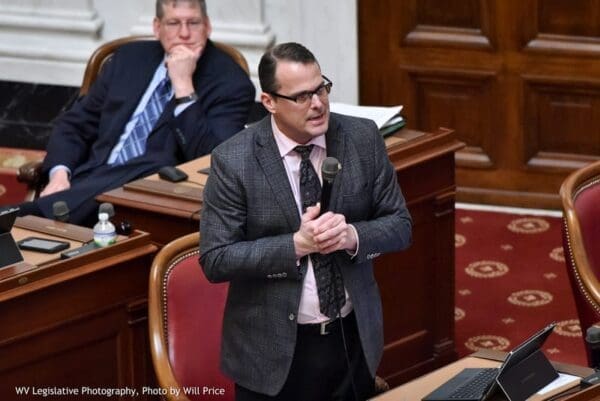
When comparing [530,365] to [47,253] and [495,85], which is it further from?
[495,85]

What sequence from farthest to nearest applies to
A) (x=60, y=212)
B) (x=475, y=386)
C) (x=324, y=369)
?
(x=60, y=212)
(x=324, y=369)
(x=475, y=386)

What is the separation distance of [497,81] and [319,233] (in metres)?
3.28

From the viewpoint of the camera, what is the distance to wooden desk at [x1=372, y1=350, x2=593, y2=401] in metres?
3.28

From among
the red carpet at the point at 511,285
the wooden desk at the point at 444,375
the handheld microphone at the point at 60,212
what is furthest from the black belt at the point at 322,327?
the red carpet at the point at 511,285

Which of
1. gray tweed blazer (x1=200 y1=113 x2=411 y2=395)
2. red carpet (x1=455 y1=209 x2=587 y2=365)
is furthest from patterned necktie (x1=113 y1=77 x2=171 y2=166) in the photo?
gray tweed blazer (x1=200 y1=113 x2=411 y2=395)

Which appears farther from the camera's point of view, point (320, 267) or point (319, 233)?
point (320, 267)

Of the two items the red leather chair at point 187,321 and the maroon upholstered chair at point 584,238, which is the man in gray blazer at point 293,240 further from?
the maroon upholstered chair at point 584,238

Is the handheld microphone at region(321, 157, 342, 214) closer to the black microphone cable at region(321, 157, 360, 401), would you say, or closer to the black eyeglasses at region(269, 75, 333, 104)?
the black microphone cable at region(321, 157, 360, 401)

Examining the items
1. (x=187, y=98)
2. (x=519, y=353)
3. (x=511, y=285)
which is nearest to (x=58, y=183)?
(x=187, y=98)

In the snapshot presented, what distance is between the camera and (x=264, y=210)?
3309 millimetres

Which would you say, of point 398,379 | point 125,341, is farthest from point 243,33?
point 125,341

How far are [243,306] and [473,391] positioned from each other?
596mm

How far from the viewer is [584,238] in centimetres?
415

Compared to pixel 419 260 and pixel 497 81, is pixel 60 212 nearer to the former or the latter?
pixel 419 260
